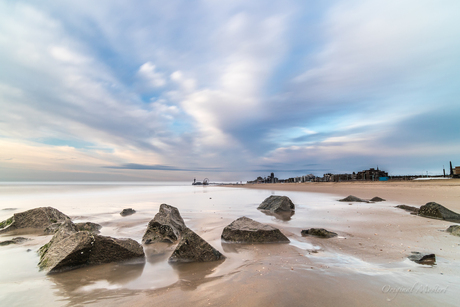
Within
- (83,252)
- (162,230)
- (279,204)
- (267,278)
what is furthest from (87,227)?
(279,204)

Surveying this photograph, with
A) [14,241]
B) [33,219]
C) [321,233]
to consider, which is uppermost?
[33,219]

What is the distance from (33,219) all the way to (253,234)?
24.5 ft

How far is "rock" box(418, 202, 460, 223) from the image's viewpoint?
6699 millimetres

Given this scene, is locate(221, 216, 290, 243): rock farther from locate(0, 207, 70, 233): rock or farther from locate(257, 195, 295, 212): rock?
locate(0, 207, 70, 233): rock

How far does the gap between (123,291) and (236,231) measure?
9.59 feet

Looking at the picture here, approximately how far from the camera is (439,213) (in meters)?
6.90

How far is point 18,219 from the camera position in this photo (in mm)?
6793

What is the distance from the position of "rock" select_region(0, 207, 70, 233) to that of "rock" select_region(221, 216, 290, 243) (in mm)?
5421

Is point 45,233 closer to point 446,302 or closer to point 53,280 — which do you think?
point 53,280

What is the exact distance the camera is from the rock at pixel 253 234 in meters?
5.08

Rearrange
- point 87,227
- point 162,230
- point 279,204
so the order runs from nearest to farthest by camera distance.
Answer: point 162,230
point 87,227
point 279,204

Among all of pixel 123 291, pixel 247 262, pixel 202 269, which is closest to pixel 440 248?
pixel 247 262

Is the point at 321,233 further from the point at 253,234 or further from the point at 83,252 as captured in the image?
the point at 83,252

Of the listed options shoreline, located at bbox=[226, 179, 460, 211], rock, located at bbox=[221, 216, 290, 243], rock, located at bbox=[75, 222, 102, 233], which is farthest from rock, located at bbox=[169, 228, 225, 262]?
shoreline, located at bbox=[226, 179, 460, 211]
